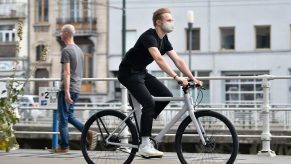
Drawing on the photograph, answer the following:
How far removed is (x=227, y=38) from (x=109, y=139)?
39640 mm

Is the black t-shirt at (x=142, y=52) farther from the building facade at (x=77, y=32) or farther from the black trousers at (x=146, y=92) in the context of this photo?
the building facade at (x=77, y=32)

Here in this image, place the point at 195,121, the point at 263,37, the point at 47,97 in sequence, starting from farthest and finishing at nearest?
the point at 263,37 < the point at 47,97 < the point at 195,121

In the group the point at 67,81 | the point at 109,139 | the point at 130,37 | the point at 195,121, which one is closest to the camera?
the point at 195,121

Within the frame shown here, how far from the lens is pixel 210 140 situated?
768 centimetres

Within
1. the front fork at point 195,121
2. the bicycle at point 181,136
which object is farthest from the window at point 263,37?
the front fork at point 195,121

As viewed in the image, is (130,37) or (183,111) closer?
(183,111)

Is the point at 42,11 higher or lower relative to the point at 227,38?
higher

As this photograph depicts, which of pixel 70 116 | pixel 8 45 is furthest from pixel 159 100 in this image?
pixel 8 45

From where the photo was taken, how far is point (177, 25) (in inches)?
1887

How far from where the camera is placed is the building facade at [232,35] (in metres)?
45.6

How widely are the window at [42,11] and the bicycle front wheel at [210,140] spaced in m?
45.8

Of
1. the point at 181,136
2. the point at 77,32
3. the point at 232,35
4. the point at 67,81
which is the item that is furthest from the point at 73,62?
the point at 77,32

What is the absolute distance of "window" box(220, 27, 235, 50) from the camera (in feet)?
155

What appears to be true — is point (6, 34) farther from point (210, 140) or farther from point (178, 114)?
point (210, 140)
